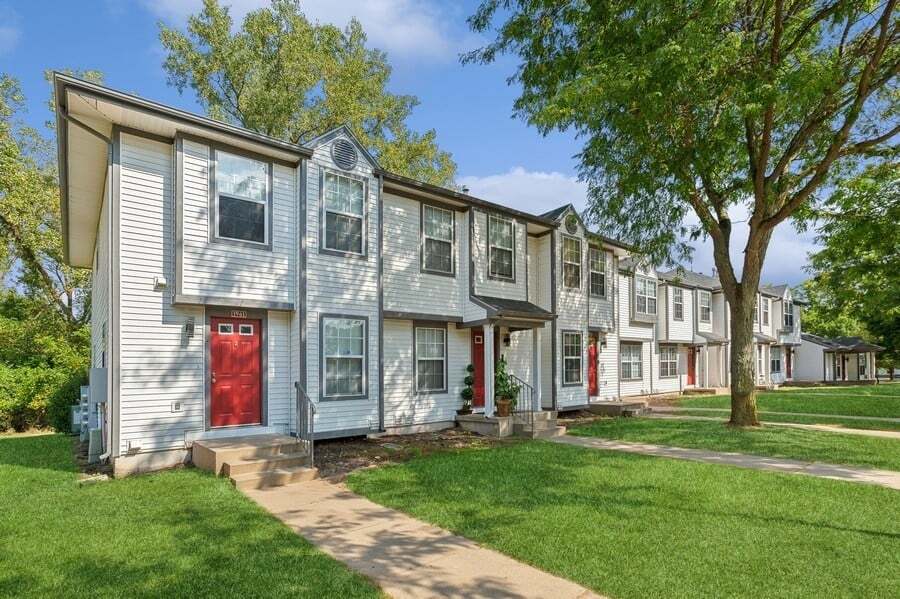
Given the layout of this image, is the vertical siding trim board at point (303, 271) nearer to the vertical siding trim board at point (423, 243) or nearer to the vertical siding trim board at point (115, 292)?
the vertical siding trim board at point (115, 292)

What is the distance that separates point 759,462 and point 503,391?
18.3 feet

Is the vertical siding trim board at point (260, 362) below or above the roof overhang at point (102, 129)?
below

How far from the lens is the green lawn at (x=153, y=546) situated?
13.3 ft

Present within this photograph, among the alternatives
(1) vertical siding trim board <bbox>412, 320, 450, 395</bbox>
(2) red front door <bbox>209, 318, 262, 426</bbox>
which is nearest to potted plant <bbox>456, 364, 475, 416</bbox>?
(1) vertical siding trim board <bbox>412, 320, 450, 395</bbox>

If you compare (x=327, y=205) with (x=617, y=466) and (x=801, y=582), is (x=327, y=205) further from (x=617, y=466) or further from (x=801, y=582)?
(x=801, y=582)

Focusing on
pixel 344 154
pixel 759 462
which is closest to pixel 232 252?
pixel 344 154

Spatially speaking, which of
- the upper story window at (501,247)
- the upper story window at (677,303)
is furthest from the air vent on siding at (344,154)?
the upper story window at (677,303)

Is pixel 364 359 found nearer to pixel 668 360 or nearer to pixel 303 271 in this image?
pixel 303 271

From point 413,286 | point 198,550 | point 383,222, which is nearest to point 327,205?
point 383,222

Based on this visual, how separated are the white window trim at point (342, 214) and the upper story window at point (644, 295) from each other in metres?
14.7

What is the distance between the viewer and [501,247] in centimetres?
1375

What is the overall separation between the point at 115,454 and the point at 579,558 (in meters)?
7.08

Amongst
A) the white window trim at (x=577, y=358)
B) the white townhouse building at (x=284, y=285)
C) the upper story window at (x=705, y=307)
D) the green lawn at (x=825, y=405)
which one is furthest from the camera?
the upper story window at (x=705, y=307)

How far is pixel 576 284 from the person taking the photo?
52.3 feet
